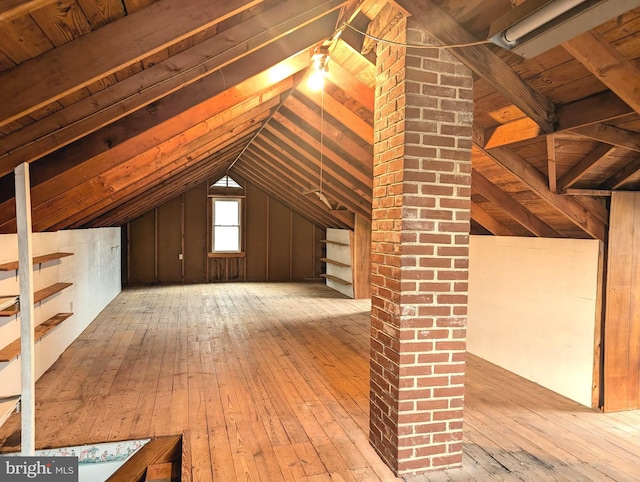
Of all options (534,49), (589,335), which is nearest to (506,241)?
(589,335)

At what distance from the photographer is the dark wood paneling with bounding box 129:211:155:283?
30.4 ft

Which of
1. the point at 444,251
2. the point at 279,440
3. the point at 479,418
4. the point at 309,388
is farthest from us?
the point at 309,388

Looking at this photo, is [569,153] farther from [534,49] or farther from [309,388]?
[309,388]

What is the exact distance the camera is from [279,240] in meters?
10.1

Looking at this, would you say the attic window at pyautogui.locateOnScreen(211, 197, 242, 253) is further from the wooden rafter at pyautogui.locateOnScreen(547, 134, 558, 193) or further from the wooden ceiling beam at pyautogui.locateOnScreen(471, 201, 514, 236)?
the wooden rafter at pyautogui.locateOnScreen(547, 134, 558, 193)

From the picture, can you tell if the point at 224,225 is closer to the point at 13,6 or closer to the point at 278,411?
the point at 278,411

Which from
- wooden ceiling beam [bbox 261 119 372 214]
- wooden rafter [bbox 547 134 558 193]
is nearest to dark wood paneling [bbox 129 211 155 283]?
wooden ceiling beam [bbox 261 119 372 214]

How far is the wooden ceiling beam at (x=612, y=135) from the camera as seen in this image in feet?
7.73

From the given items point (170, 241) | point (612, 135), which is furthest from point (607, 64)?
point (170, 241)

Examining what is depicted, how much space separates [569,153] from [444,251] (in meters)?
1.22

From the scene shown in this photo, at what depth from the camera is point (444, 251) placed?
2.34 m

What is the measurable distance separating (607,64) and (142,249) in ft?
30.3

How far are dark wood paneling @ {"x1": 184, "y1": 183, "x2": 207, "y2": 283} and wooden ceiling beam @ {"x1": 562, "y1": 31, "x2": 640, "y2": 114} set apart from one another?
862 centimetres

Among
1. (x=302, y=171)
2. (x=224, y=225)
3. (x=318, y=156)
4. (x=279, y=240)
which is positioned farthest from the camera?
(x=279, y=240)
